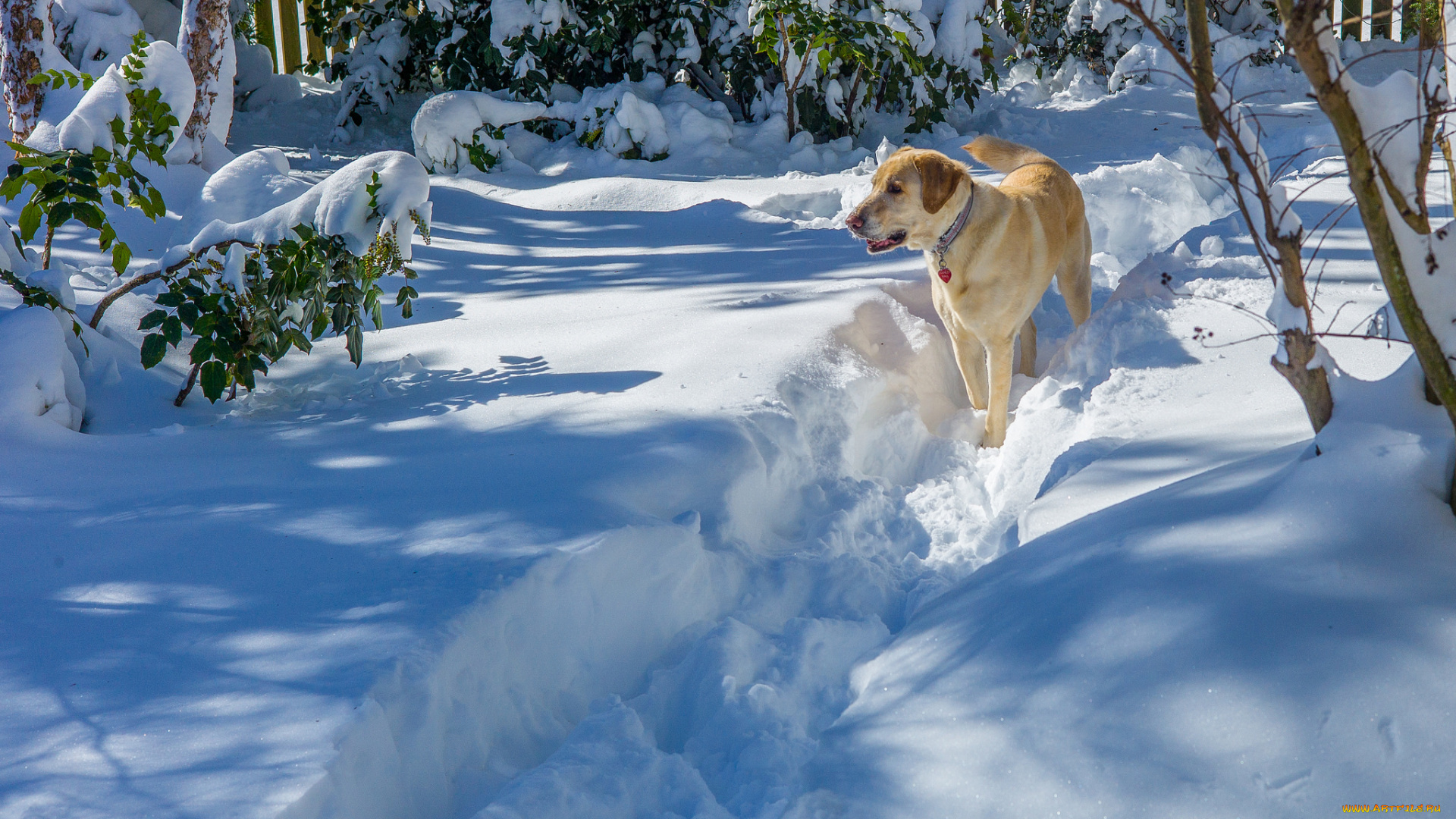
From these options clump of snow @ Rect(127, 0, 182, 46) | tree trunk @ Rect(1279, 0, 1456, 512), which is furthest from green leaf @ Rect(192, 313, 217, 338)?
clump of snow @ Rect(127, 0, 182, 46)

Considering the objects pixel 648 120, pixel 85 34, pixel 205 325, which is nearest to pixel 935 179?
pixel 205 325

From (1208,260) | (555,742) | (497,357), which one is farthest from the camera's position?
(1208,260)

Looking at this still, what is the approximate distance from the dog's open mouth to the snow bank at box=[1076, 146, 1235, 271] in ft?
7.71

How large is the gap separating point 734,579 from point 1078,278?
243cm

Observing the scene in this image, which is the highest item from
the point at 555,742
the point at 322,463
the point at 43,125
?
the point at 43,125

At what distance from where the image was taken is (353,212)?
2.96m

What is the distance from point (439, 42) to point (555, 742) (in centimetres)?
805

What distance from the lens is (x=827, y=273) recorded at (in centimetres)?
436

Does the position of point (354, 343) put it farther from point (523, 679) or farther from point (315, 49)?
point (315, 49)

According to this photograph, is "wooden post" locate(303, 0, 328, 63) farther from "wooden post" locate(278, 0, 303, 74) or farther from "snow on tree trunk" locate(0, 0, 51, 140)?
"snow on tree trunk" locate(0, 0, 51, 140)

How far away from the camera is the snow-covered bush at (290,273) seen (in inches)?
112

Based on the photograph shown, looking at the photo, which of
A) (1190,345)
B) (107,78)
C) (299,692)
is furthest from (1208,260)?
(107,78)

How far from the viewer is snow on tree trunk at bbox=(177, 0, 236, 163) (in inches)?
224

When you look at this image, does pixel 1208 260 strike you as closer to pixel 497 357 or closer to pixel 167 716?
pixel 497 357
